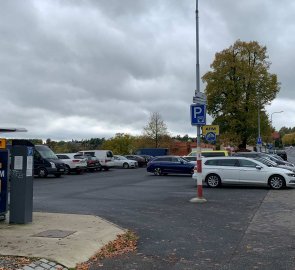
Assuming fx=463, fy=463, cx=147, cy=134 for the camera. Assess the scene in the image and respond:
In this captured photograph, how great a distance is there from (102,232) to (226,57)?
47209mm

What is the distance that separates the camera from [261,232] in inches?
388

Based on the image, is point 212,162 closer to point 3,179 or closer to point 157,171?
point 157,171

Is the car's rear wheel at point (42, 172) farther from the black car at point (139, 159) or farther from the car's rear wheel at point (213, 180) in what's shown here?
the black car at point (139, 159)

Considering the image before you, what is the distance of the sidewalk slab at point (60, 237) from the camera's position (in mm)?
7520

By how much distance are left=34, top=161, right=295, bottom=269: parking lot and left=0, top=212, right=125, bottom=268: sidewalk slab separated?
1.96ft

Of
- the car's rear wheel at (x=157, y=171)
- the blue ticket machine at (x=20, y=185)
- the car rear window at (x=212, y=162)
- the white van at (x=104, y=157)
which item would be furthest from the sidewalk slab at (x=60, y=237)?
the white van at (x=104, y=157)

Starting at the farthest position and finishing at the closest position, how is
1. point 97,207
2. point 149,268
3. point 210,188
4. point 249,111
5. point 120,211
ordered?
point 249,111, point 210,188, point 97,207, point 120,211, point 149,268

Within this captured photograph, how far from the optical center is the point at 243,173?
21.7 metres

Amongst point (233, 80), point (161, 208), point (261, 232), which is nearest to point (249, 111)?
point (233, 80)

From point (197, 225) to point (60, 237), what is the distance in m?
3.41

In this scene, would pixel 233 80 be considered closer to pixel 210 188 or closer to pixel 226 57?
pixel 226 57

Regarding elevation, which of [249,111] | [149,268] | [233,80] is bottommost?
[149,268]

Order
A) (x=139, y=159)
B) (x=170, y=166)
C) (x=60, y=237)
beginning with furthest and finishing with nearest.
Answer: (x=139, y=159)
(x=170, y=166)
(x=60, y=237)

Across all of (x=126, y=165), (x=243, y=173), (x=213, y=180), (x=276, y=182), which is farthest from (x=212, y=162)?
(x=126, y=165)
